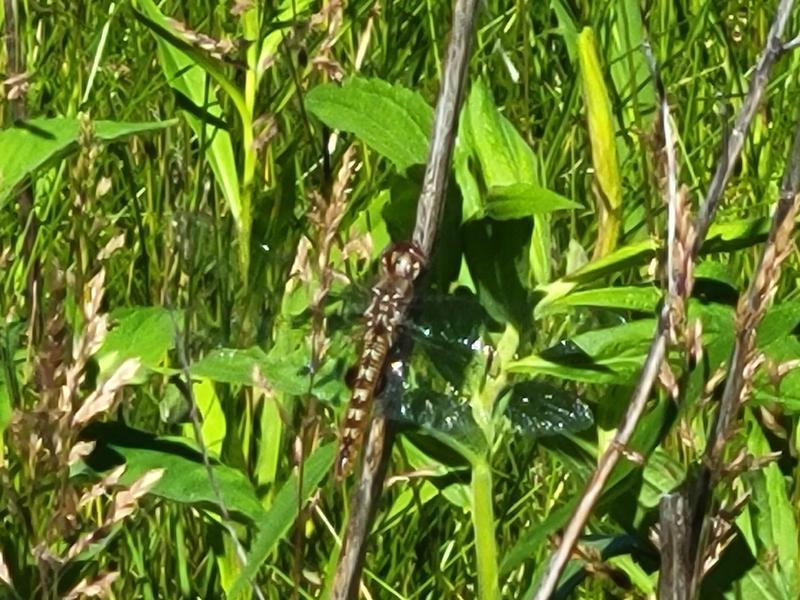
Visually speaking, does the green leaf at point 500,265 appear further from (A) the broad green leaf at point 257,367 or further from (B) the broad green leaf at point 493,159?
(A) the broad green leaf at point 257,367

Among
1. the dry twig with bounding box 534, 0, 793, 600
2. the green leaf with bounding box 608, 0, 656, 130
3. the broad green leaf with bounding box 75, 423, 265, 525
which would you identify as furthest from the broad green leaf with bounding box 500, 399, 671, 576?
the green leaf with bounding box 608, 0, 656, 130

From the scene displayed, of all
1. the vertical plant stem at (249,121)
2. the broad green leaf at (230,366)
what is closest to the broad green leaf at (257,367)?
the broad green leaf at (230,366)

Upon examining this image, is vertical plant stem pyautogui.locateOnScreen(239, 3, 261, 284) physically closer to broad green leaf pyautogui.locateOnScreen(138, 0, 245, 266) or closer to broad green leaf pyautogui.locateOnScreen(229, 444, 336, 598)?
broad green leaf pyautogui.locateOnScreen(138, 0, 245, 266)

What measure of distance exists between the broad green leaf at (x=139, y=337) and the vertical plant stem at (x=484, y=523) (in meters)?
0.32

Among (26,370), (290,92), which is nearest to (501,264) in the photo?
(26,370)

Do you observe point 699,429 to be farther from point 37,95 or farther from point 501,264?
point 37,95

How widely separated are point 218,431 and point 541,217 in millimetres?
446

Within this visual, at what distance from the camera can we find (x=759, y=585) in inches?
45.4

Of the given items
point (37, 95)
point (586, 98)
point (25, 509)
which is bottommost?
point (25, 509)

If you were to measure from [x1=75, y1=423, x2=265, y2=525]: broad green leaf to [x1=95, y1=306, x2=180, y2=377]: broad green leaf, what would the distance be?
0.06 m

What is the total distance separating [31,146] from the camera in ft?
4.39

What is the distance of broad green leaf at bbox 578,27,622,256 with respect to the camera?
3.68 ft

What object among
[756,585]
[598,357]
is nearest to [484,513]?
[598,357]

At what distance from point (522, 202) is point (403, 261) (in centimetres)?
11
